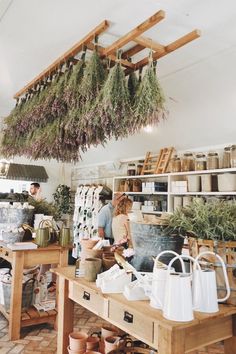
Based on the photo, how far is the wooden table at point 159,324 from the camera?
4.70ft

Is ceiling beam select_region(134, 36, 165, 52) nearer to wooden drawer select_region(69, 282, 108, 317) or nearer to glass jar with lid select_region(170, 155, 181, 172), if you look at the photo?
wooden drawer select_region(69, 282, 108, 317)

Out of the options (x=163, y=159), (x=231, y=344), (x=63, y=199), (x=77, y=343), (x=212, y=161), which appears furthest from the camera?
(x=63, y=199)

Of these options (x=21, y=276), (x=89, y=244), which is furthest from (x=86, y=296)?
(x=21, y=276)

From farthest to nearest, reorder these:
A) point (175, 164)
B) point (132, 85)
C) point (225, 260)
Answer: point (175, 164), point (132, 85), point (225, 260)

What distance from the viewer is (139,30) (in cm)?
234

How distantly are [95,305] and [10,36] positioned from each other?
2.58 metres

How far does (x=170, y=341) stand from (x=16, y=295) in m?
2.31

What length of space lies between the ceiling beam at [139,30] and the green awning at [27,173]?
5.17m

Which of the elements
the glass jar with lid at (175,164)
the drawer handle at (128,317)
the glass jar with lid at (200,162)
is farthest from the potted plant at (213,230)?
the glass jar with lid at (175,164)

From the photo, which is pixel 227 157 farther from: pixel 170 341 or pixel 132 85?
pixel 170 341

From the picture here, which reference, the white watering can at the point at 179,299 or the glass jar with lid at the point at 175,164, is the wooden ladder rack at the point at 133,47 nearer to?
the white watering can at the point at 179,299

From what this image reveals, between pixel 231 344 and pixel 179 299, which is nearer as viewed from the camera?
pixel 179 299

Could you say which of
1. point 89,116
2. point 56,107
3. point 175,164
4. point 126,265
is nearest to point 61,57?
point 56,107

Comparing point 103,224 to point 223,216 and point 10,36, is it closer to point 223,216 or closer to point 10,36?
point 10,36
